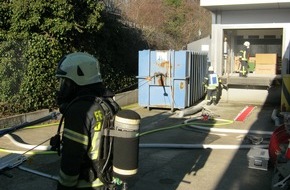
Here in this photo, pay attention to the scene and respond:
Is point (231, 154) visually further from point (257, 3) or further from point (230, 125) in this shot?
point (257, 3)

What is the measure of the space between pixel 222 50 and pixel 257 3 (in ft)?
8.40

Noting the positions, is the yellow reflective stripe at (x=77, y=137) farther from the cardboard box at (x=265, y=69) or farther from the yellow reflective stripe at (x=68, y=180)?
the cardboard box at (x=265, y=69)

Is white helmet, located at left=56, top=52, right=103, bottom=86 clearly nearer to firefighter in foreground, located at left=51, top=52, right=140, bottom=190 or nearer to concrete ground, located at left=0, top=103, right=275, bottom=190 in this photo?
firefighter in foreground, located at left=51, top=52, right=140, bottom=190

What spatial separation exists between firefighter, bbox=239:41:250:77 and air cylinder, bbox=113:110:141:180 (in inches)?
504

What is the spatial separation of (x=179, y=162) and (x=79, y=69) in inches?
165

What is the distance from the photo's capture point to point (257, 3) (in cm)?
1351

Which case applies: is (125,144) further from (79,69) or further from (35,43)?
(35,43)

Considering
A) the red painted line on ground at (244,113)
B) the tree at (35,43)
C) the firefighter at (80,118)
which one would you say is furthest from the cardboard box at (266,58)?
the firefighter at (80,118)

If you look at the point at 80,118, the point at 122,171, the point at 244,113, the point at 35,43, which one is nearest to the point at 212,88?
the point at 244,113

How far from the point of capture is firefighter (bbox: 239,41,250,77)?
1510 cm

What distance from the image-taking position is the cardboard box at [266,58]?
15646 mm

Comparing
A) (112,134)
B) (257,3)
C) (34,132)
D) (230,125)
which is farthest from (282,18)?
(112,134)

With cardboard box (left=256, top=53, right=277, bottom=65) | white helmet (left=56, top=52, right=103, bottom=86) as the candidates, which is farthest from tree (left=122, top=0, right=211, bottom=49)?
white helmet (left=56, top=52, right=103, bottom=86)

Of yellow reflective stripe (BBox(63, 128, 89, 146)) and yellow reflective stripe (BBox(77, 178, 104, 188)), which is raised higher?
yellow reflective stripe (BBox(63, 128, 89, 146))
